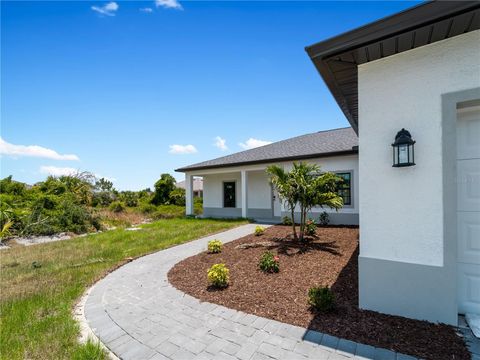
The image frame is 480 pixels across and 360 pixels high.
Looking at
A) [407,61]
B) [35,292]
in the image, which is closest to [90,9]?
[35,292]

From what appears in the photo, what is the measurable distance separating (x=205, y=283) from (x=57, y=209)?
12242 mm

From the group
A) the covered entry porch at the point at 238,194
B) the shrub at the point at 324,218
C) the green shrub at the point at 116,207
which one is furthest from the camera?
the green shrub at the point at 116,207

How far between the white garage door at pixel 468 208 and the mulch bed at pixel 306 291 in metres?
0.68

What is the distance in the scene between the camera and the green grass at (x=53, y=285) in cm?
290

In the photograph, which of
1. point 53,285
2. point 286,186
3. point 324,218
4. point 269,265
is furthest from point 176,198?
point 269,265

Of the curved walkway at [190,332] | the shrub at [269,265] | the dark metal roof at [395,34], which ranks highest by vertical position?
the dark metal roof at [395,34]

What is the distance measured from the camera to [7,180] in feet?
48.4

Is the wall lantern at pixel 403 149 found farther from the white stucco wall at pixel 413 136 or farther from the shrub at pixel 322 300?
the shrub at pixel 322 300

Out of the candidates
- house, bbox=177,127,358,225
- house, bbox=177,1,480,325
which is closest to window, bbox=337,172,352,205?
house, bbox=177,127,358,225

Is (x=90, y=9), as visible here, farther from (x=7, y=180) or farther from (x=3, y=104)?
(x=7, y=180)

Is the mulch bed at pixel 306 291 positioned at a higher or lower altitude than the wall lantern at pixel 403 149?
lower

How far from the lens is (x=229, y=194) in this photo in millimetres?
17266

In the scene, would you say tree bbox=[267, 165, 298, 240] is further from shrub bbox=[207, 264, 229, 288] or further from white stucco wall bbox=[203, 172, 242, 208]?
white stucco wall bbox=[203, 172, 242, 208]

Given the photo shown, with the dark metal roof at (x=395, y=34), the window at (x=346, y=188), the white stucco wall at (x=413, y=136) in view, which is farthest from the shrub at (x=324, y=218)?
the dark metal roof at (x=395, y=34)
